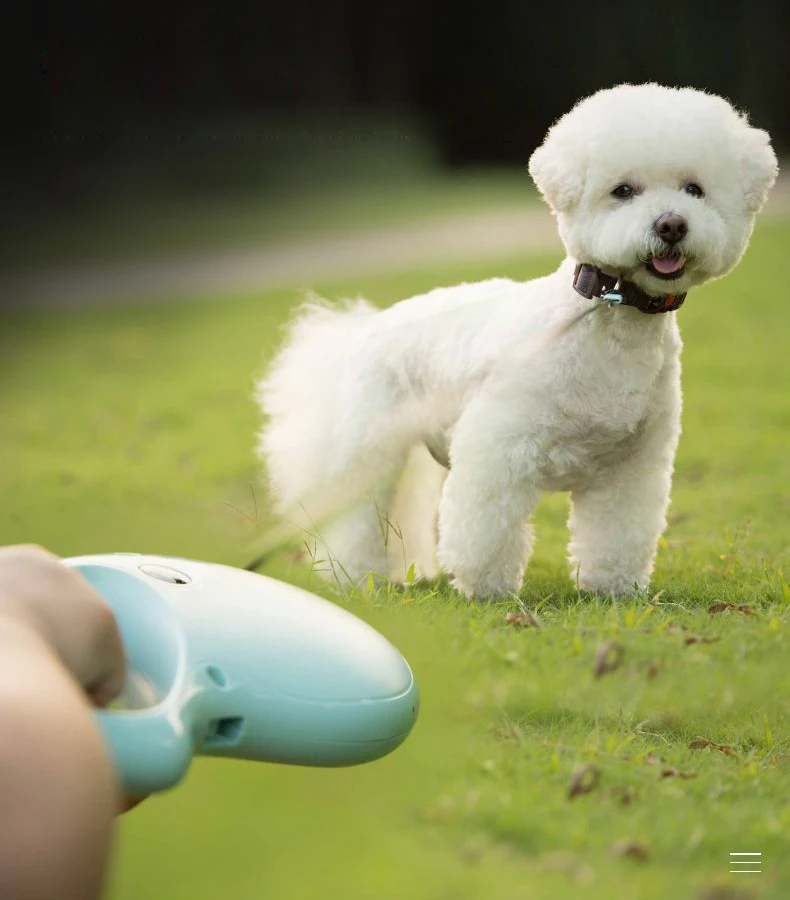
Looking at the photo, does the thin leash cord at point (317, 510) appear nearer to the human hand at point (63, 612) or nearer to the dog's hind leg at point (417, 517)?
the dog's hind leg at point (417, 517)

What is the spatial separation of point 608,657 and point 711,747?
19 centimetres

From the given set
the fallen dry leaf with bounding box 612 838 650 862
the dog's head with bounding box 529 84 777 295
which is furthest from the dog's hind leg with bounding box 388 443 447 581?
the fallen dry leaf with bounding box 612 838 650 862

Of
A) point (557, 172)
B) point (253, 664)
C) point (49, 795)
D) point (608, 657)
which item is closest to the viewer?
point (49, 795)

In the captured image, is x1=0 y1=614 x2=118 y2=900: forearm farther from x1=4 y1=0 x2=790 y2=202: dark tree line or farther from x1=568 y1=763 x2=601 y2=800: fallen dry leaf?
x1=4 y1=0 x2=790 y2=202: dark tree line

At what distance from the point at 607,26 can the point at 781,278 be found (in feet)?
10.3

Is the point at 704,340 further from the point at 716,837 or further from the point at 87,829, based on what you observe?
the point at 87,829

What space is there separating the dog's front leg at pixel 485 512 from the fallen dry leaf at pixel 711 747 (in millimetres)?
610

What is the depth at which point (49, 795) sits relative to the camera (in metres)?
0.53

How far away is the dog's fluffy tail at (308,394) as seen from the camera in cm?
229

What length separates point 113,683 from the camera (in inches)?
29.7

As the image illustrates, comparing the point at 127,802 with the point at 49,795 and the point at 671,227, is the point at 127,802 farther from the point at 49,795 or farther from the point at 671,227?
the point at 671,227

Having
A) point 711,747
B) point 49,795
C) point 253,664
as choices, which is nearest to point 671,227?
point 711,747

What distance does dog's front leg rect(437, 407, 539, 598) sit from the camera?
193cm

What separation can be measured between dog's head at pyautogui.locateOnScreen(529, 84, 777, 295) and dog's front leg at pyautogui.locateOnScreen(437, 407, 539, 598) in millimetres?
320
